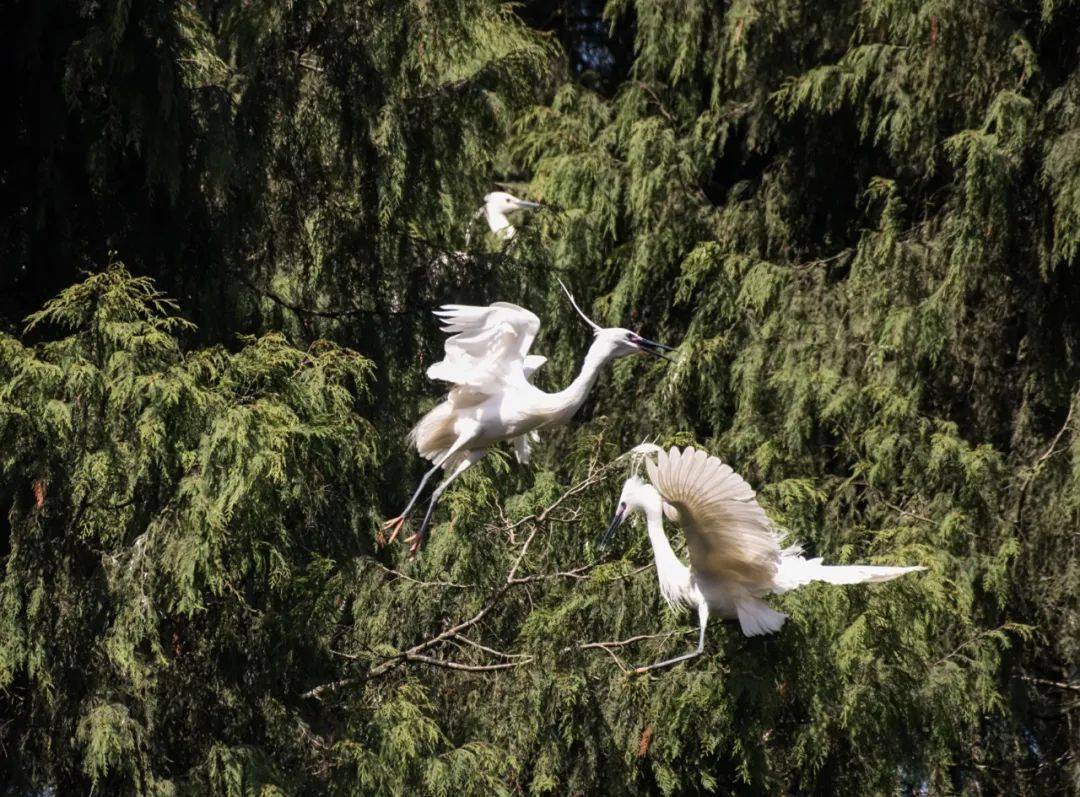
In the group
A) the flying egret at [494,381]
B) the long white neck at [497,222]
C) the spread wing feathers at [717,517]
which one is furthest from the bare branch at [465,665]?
the long white neck at [497,222]

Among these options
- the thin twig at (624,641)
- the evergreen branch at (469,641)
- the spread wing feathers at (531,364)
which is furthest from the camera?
the spread wing feathers at (531,364)

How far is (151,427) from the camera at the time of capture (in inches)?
195

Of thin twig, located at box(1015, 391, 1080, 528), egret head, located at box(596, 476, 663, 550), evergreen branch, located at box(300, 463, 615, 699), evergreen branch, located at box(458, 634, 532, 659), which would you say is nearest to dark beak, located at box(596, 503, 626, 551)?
egret head, located at box(596, 476, 663, 550)

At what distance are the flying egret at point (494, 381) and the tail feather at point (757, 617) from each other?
0.90m

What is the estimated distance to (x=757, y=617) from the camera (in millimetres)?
5078

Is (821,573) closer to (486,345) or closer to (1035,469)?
(486,345)

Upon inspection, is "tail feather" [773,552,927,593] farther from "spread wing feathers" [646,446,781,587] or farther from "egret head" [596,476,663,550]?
"egret head" [596,476,663,550]

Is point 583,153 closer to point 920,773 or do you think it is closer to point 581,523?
point 581,523

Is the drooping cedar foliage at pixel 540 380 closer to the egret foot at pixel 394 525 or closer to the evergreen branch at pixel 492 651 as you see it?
the evergreen branch at pixel 492 651

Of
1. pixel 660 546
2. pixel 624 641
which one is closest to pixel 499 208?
pixel 660 546

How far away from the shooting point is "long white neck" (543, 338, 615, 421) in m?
5.62

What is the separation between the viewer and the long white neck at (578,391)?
221 inches

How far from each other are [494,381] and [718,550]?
104cm

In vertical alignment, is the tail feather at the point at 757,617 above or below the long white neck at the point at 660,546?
below
